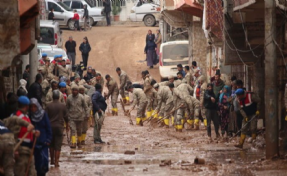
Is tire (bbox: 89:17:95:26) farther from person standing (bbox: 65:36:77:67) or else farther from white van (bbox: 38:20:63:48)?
white van (bbox: 38:20:63:48)

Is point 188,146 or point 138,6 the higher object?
point 138,6

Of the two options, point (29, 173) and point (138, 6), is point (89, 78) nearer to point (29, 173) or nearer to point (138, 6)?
point (29, 173)

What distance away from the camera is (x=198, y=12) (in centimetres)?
3259

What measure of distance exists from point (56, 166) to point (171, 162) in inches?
86.3

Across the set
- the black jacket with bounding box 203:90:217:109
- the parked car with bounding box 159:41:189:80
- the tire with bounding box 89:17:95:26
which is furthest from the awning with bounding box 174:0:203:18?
the tire with bounding box 89:17:95:26

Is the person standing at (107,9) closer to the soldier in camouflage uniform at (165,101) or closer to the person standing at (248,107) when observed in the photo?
the soldier in camouflage uniform at (165,101)

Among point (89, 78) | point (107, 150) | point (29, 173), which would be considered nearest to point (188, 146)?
point (107, 150)

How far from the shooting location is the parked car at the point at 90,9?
1948 inches

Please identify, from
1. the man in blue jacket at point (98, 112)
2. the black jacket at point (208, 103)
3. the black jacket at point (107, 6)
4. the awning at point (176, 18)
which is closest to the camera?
the man in blue jacket at point (98, 112)

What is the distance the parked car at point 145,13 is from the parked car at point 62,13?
12.0ft

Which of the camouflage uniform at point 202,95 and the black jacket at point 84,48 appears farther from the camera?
the black jacket at point 84,48

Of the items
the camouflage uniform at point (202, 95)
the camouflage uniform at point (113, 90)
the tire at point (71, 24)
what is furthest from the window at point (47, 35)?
the camouflage uniform at point (202, 95)

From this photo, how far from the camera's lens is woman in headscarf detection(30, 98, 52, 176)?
508 inches

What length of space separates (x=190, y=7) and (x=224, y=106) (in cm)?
1174
